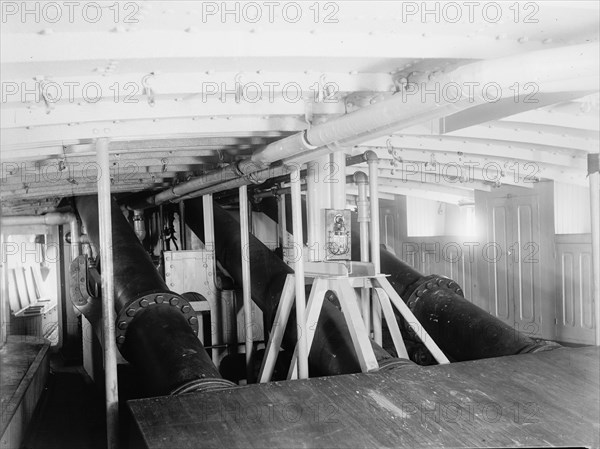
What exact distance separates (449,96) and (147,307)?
2.84 meters

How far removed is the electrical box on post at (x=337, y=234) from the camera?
3.75 metres

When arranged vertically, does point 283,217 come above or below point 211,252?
above

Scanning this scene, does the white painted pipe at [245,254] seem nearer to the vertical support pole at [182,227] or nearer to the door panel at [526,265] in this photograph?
the vertical support pole at [182,227]

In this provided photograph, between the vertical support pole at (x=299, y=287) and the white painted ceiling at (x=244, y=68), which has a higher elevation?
the white painted ceiling at (x=244, y=68)

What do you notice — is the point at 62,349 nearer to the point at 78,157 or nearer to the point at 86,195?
the point at 86,195

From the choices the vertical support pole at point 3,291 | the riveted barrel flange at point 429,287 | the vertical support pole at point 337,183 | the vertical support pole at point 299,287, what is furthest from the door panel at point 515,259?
the vertical support pole at point 3,291

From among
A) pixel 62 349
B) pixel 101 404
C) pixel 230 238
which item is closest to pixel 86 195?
pixel 230 238

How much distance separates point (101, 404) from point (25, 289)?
19.3 ft

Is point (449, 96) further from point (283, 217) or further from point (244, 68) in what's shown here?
point (283, 217)

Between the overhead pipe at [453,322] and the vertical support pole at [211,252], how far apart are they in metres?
1.81

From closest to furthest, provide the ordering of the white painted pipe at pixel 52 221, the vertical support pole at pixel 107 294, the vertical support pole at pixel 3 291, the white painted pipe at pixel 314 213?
the vertical support pole at pixel 3 291 → the vertical support pole at pixel 107 294 → the white painted pipe at pixel 314 213 → the white painted pipe at pixel 52 221

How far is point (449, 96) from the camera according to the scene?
90.4 inches

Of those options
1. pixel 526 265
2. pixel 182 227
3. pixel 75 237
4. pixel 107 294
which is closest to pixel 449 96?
pixel 107 294

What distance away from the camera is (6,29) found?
6.59 ft
